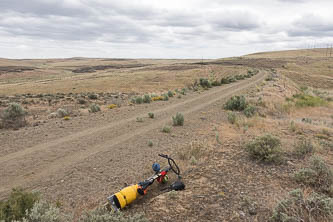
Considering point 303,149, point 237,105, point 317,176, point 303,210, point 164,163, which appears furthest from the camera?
point 237,105

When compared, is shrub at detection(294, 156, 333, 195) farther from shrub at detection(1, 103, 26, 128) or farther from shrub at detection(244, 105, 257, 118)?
shrub at detection(1, 103, 26, 128)

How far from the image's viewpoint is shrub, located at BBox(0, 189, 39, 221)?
3.28 metres

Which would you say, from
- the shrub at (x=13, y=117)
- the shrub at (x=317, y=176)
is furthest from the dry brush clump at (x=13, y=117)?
the shrub at (x=317, y=176)

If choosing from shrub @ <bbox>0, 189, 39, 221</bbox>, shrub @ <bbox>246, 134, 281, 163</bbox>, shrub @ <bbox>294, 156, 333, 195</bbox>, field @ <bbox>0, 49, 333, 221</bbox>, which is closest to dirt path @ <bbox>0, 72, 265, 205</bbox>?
field @ <bbox>0, 49, 333, 221</bbox>

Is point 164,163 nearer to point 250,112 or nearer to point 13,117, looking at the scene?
point 250,112

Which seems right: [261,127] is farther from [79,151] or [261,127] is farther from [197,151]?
[79,151]

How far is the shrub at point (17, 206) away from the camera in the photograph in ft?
10.7

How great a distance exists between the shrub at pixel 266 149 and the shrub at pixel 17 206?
5.11 metres

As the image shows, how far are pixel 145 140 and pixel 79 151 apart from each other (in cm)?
242

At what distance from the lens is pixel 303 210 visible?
341 centimetres

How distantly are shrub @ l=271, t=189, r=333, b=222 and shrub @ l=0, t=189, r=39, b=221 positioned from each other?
12.5 ft

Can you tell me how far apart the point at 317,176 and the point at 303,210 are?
5.15 feet

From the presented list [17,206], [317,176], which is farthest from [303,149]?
[17,206]

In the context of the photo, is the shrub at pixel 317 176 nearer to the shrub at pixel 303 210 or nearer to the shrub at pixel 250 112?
the shrub at pixel 303 210
